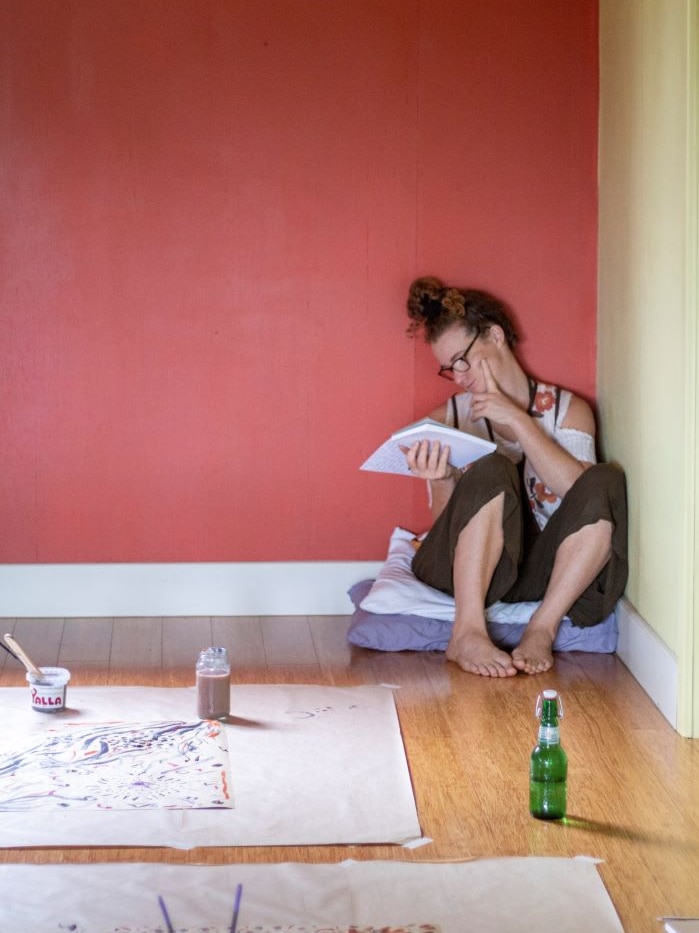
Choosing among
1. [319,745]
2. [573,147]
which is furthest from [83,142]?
[319,745]

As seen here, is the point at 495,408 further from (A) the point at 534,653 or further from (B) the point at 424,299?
(A) the point at 534,653

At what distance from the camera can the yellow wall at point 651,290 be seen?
2.77 metres

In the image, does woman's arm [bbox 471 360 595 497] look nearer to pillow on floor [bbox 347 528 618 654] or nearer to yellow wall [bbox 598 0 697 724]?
yellow wall [bbox 598 0 697 724]

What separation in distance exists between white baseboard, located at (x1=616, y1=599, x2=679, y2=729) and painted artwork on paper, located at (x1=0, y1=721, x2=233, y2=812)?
982 mm

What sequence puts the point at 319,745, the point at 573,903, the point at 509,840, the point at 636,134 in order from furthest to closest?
the point at 636,134 < the point at 319,745 < the point at 509,840 < the point at 573,903

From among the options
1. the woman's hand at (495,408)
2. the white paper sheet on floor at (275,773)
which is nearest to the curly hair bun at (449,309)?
the woman's hand at (495,408)

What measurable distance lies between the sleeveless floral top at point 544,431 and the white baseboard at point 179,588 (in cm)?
54

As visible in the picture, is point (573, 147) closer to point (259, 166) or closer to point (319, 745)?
point (259, 166)

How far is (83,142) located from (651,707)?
2.24m

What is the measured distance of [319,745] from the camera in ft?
8.61

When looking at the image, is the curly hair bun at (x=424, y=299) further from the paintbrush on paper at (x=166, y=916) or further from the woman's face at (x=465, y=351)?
the paintbrush on paper at (x=166, y=916)

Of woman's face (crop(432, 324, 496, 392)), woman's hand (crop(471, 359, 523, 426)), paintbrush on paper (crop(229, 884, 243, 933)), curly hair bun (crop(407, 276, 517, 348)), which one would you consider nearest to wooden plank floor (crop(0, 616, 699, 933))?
paintbrush on paper (crop(229, 884, 243, 933))

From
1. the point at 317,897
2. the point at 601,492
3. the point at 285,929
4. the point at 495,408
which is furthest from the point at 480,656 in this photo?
the point at 285,929

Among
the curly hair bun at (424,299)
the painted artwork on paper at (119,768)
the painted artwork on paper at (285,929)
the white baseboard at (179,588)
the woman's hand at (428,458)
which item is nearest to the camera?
the painted artwork on paper at (285,929)
